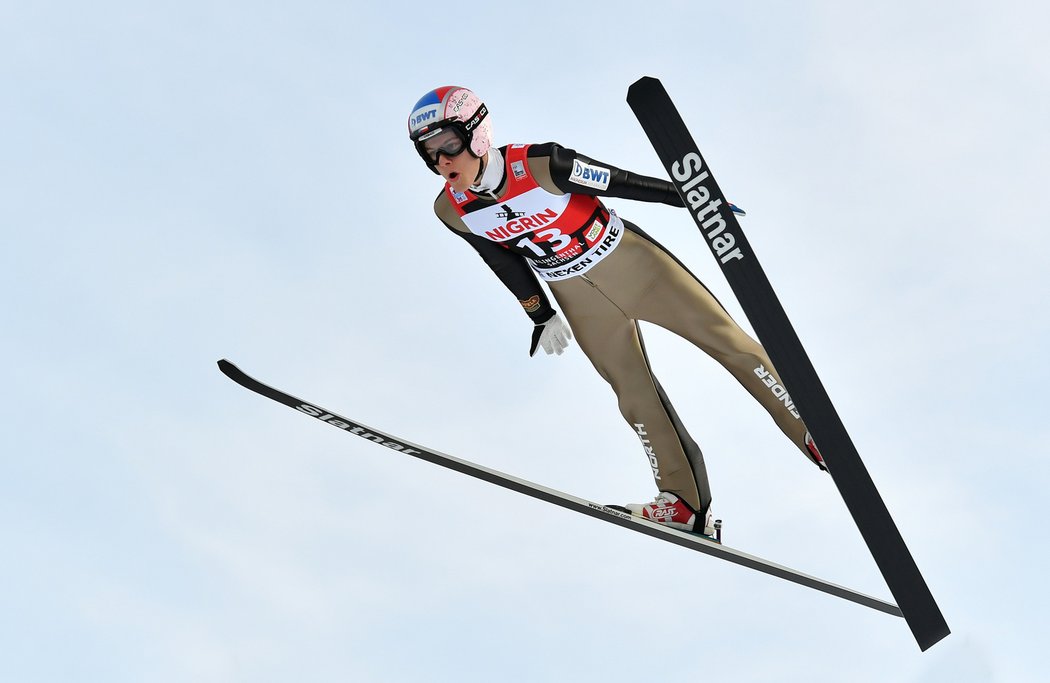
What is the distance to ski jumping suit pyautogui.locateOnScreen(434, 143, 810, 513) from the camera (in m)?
5.66

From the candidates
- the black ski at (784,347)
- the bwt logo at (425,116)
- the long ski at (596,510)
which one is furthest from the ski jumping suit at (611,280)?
the black ski at (784,347)

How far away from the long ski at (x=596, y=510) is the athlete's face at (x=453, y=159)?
1.76 m

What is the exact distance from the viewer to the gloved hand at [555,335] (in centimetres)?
622

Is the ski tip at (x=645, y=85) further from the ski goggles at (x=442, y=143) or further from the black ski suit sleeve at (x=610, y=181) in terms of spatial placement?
the ski goggles at (x=442, y=143)

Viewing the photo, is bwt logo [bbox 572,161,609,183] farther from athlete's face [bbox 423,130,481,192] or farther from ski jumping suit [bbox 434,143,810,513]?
athlete's face [bbox 423,130,481,192]

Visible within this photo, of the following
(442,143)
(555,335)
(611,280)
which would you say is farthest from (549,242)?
(442,143)

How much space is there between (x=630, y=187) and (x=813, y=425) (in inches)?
63.7

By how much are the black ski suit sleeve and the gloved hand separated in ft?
2.98

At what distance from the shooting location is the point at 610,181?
5641 millimetres

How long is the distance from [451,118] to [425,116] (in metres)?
0.14

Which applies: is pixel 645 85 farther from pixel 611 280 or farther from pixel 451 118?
pixel 611 280

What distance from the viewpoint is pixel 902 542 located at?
16.9ft

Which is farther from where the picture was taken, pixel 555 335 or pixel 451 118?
pixel 555 335

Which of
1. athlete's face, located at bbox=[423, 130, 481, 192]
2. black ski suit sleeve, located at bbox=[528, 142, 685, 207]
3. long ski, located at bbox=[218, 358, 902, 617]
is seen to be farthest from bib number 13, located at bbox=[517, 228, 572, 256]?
long ski, located at bbox=[218, 358, 902, 617]
